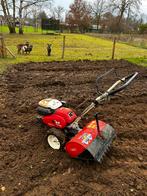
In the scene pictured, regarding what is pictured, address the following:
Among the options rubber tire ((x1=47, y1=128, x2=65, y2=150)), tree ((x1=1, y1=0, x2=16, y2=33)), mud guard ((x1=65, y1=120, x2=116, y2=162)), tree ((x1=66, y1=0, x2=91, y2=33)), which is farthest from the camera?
tree ((x1=66, y1=0, x2=91, y2=33))

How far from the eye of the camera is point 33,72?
8969 mm

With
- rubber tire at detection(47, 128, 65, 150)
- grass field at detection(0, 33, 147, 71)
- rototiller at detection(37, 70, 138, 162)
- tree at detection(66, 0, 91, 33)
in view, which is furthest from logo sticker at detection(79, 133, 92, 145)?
tree at detection(66, 0, 91, 33)

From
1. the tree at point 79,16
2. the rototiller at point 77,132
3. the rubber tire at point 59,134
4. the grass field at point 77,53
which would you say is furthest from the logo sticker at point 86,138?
the tree at point 79,16

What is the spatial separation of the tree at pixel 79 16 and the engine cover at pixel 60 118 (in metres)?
54.0

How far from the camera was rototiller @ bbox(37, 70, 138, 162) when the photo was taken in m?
3.18

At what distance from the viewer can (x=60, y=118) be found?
3.60 metres

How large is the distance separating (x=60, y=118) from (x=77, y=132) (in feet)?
1.09

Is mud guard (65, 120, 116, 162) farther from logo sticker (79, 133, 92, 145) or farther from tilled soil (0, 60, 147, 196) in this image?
tilled soil (0, 60, 147, 196)

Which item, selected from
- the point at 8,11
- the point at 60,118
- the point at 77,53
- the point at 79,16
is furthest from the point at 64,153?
the point at 79,16

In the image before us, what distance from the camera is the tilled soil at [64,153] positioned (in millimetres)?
3002

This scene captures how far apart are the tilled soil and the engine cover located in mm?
419

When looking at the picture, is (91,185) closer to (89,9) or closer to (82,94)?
(82,94)

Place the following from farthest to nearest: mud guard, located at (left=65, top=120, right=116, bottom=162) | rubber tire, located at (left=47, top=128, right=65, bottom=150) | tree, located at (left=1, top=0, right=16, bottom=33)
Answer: tree, located at (left=1, top=0, right=16, bottom=33) → rubber tire, located at (left=47, top=128, right=65, bottom=150) → mud guard, located at (left=65, top=120, right=116, bottom=162)

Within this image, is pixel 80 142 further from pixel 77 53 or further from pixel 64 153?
pixel 77 53
